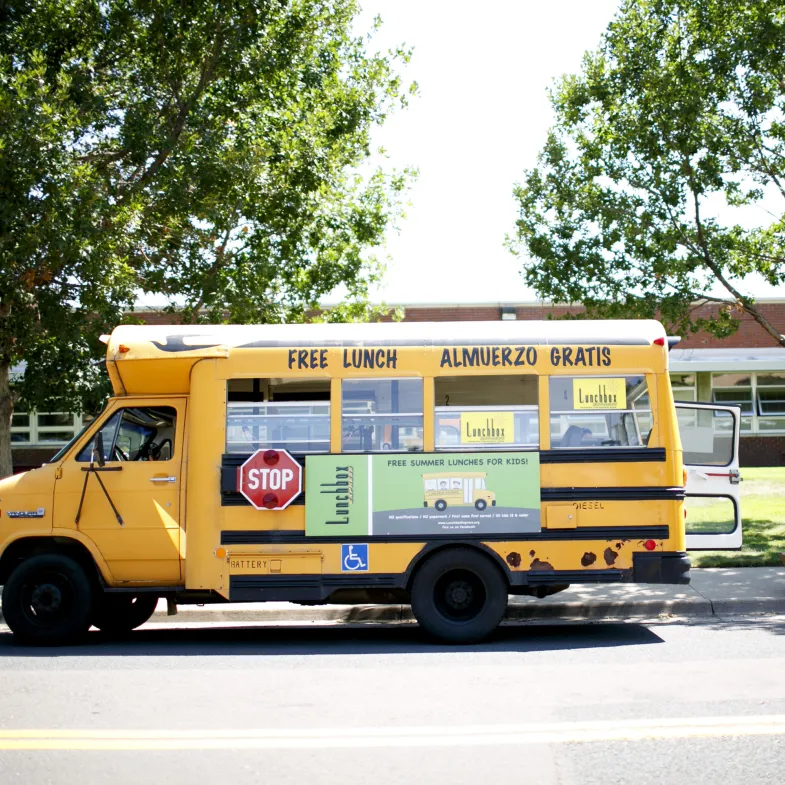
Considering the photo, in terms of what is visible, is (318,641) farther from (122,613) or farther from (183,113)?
(183,113)

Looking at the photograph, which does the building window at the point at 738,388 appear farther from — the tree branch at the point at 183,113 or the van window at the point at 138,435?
the van window at the point at 138,435

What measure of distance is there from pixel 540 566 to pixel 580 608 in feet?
5.60

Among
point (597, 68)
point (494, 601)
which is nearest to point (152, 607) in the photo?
point (494, 601)

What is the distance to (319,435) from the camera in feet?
30.3

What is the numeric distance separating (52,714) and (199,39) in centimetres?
1049

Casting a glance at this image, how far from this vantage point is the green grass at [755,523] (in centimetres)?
1345

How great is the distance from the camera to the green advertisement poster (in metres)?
9.12

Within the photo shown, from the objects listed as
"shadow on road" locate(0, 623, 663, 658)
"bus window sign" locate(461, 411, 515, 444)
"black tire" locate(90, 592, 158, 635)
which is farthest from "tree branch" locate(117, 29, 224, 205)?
"bus window sign" locate(461, 411, 515, 444)

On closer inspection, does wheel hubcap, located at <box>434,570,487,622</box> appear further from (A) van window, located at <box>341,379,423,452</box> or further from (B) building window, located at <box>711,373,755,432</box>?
(B) building window, located at <box>711,373,755,432</box>

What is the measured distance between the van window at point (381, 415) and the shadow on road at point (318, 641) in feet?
5.88

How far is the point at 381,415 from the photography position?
9.22 m

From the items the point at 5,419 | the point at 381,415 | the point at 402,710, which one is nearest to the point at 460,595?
the point at 381,415

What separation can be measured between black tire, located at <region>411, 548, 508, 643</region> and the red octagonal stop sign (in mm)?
1357

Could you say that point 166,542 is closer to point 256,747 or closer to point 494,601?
point 494,601
